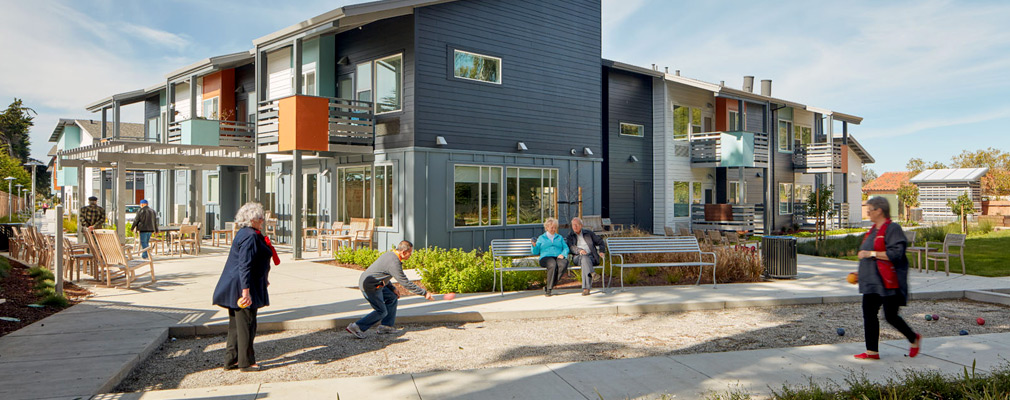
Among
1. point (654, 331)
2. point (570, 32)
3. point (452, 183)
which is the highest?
point (570, 32)

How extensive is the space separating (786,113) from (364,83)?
2168 centimetres

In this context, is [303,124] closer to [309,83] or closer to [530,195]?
[309,83]

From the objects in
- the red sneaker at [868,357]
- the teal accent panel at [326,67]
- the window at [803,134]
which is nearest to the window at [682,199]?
the window at [803,134]

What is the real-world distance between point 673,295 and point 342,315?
513cm

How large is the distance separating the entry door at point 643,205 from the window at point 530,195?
22.7ft

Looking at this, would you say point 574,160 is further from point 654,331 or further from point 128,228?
point 128,228

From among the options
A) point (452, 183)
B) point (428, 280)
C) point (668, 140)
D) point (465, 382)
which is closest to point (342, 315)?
point (428, 280)

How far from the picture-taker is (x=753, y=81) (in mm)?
34188

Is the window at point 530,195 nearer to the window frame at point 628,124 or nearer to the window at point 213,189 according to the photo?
the window frame at point 628,124

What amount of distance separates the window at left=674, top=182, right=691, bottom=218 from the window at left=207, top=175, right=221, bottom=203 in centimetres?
1742

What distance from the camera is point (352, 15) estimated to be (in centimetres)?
1481

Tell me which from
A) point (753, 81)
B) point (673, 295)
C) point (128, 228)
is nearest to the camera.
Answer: point (673, 295)

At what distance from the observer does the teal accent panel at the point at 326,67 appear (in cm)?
1860

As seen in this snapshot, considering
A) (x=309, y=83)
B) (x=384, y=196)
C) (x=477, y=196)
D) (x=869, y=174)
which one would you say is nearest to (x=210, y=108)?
(x=309, y=83)
